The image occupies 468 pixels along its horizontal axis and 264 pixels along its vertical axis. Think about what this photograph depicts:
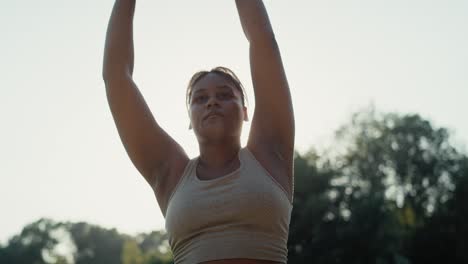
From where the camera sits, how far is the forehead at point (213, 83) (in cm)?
237

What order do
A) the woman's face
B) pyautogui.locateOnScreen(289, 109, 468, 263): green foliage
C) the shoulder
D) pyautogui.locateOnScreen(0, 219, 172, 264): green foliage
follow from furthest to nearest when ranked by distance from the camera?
pyautogui.locateOnScreen(0, 219, 172, 264): green foliage < pyautogui.locateOnScreen(289, 109, 468, 263): green foliage < the woman's face < the shoulder

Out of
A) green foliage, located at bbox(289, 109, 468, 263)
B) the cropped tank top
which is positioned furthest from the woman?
green foliage, located at bbox(289, 109, 468, 263)

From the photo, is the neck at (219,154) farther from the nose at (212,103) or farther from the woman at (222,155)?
the nose at (212,103)

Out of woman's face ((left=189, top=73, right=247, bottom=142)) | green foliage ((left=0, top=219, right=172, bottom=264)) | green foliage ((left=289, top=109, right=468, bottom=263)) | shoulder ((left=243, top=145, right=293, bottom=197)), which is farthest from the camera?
green foliage ((left=0, top=219, right=172, bottom=264))

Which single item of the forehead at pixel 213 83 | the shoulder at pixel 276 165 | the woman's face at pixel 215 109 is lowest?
the shoulder at pixel 276 165

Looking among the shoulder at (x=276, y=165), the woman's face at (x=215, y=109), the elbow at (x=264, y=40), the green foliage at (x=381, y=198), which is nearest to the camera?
the shoulder at (x=276, y=165)

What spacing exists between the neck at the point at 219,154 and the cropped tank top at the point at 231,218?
7.0 inches

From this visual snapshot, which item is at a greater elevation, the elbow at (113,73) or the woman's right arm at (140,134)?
the elbow at (113,73)

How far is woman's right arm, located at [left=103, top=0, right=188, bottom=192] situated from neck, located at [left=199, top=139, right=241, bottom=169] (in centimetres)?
11

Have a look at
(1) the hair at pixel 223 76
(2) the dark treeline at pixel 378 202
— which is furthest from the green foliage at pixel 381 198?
(1) the hair at pixel 223 76

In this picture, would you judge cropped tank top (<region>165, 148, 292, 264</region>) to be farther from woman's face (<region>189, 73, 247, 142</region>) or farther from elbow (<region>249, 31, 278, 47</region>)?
elbow (<region>249, 31, 278, 47</region>)

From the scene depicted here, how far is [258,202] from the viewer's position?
1.98 meters

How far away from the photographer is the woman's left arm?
2.23 metres

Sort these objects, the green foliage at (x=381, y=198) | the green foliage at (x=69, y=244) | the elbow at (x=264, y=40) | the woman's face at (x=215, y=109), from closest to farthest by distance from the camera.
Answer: the woman's face at (x=215, y=109) → the elbow at (x=264, y=40) → the green foliage at (x=381, y=198) → the green foliage at (x=69, y=244)
